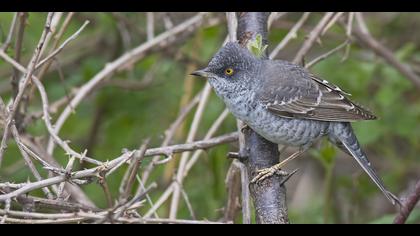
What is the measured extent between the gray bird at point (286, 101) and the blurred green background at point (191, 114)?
196 mm

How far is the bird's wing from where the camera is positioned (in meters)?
4.01

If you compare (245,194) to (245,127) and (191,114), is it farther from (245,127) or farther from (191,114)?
(191,114)

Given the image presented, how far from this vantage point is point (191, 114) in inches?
202

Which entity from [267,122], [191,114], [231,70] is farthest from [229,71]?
[191,114]

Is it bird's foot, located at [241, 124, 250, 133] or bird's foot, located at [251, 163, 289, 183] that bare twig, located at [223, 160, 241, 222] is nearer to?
bird's foot, located at [251, 163, 289, 183]

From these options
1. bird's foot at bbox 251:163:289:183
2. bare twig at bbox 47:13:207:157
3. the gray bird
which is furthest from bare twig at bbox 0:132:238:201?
bare twig at bbox 47:13:207:157

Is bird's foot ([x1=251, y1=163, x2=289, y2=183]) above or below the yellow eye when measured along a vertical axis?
below

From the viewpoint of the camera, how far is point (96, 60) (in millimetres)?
5609

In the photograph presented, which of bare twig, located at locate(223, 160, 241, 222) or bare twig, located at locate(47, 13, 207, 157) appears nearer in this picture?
bare twig, located at locate(223, 160, 241, 222)

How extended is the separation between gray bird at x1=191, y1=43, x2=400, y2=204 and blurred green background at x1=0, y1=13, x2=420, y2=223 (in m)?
0.20

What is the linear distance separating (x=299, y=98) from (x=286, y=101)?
10cm

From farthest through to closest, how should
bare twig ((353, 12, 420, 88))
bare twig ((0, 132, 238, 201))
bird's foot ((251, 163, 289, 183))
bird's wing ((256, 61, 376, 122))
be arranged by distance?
1. bare twig ((353, 12, 420, 88))
2. bird's wing ((256, 61, 376, 122))
3. bird's foot ((251, 163, 289, 183))
4. bare twig ((0, 132, 238, 201))
